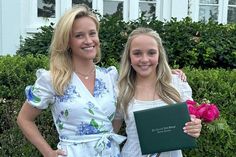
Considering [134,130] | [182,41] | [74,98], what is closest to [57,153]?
[74,98]

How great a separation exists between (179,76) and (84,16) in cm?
82

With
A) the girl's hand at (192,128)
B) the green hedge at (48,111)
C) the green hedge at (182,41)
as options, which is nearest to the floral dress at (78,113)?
the girl's hand at (192,128)

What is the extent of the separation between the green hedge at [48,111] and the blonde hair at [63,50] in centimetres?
87

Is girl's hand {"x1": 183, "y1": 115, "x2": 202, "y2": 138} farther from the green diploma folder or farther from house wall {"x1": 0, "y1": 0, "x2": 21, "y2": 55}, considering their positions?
house wall {"x1": 0, "y1": 0, "x2": 21, "y2": 55}

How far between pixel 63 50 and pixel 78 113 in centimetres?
41

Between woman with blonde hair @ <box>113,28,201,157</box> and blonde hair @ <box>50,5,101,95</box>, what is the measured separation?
35cm

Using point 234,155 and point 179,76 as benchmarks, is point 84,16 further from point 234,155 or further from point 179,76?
point 234,155

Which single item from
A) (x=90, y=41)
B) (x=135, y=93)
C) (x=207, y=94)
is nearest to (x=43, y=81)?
(x=90, y=41)

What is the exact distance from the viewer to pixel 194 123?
2689 mm

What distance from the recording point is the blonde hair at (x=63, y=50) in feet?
9.05

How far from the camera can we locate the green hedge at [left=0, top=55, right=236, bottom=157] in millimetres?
3654

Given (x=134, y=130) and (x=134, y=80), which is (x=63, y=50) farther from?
(x=134, y=130)

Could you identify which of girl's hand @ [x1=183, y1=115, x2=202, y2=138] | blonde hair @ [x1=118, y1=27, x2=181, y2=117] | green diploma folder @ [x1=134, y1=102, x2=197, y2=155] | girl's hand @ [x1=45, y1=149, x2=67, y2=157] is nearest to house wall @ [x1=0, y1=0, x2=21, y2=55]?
blonde hair @ [x1=118, y1=27, x2=181, y2=117]

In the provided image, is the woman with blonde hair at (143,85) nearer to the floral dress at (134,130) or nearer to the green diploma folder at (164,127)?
the floral dress at (134,130)
